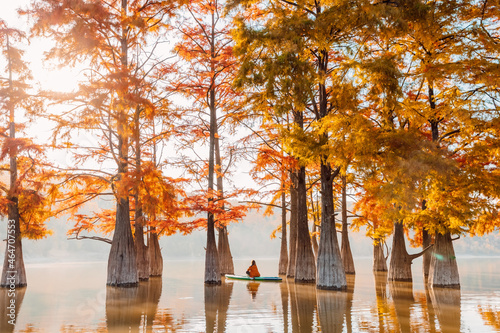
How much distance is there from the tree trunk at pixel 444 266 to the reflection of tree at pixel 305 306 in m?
5.48

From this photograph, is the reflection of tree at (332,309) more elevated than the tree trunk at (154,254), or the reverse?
the tree trunk at (154,254)

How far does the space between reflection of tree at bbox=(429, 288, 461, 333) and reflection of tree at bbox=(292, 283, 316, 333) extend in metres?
2.90

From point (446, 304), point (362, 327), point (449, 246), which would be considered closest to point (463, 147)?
point (449, 246)

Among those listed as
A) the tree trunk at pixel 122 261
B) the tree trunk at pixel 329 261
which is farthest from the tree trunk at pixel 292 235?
the tree trunk at pixel 122 261

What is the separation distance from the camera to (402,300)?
14.9 m

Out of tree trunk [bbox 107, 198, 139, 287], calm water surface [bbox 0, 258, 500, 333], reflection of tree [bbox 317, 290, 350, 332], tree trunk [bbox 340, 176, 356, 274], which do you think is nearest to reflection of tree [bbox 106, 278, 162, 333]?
calm water surface [bbox 0, 258, 500, 333]

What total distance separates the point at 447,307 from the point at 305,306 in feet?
13.5

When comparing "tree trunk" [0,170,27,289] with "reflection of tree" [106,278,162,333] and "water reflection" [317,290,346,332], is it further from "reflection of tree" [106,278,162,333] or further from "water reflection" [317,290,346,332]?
"water reflection" [317,290,346,332]

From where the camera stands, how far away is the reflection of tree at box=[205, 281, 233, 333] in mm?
10281

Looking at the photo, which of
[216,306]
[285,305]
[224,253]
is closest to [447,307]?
[285,305]

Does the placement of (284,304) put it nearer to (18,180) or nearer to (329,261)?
(329,261)

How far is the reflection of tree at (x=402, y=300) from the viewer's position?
10475 millimetres

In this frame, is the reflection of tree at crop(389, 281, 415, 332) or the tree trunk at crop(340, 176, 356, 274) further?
the tree trunk at crop(340, 176, 356, 274)

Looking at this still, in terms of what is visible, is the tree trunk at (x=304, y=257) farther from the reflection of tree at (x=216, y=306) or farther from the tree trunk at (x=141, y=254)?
the tree trunk at (x=141, y=254)
